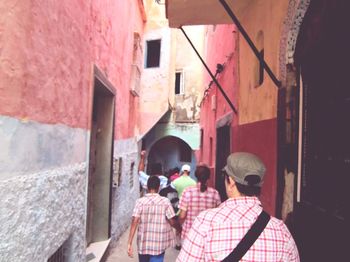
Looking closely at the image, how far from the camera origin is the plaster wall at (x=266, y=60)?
3.71 meters

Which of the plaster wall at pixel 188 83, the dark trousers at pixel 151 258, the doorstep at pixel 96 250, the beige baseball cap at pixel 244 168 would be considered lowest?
the doorstep at pixel 96 250

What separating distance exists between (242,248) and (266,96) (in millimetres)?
2532

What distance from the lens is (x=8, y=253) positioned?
7.65 feet

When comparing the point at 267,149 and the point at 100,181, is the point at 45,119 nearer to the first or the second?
the point at 267,149

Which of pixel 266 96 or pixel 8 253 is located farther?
pixel 266 96

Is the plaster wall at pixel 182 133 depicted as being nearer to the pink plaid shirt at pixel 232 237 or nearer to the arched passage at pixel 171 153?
the arched passage at pixel 171 153

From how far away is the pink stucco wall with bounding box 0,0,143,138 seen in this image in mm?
2352

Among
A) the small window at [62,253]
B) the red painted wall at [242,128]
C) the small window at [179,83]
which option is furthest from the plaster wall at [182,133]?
the small window at [62,253]

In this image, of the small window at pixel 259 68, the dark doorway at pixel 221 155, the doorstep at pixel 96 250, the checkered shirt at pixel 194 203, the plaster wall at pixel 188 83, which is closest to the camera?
the checkered shirt at pixel 194 203

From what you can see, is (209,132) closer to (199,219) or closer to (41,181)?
(41,181)

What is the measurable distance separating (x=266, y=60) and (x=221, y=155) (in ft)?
13.5

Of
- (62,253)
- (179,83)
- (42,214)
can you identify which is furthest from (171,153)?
(42,214)

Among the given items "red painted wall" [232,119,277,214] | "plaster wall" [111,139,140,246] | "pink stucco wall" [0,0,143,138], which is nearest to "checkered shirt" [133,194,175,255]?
"red painted wall" [232,119,277,214]

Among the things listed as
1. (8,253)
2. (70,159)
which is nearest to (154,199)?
(70,159)
